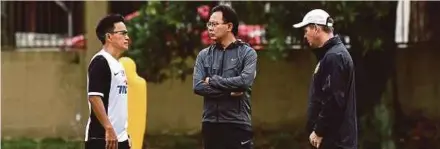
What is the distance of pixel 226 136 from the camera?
19.6 feet

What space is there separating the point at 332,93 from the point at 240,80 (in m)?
0.79

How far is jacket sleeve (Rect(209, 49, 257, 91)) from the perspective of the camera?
5.91 m

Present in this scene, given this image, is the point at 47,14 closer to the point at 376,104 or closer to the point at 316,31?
the point at 376,104

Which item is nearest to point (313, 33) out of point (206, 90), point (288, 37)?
point (206, 90)

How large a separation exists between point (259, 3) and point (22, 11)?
427 cm

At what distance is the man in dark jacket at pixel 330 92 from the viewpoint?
17.7ft

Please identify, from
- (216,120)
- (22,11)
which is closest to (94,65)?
(216,120)

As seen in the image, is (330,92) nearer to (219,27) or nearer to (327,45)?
(327,45)

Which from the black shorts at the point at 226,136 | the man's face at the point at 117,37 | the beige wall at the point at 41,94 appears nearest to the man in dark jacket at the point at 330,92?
the black shorts at the point at 226,136

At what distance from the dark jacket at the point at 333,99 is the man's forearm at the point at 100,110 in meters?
1.28

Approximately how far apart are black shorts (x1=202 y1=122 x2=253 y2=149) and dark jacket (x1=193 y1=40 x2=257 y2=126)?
0.04 metres

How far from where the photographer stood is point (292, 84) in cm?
1198

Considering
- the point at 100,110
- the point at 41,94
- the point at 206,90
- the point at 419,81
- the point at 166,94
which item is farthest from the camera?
the point at 41,94

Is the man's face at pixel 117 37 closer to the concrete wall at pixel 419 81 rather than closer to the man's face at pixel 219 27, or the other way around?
the man's face at pixel 219 27
